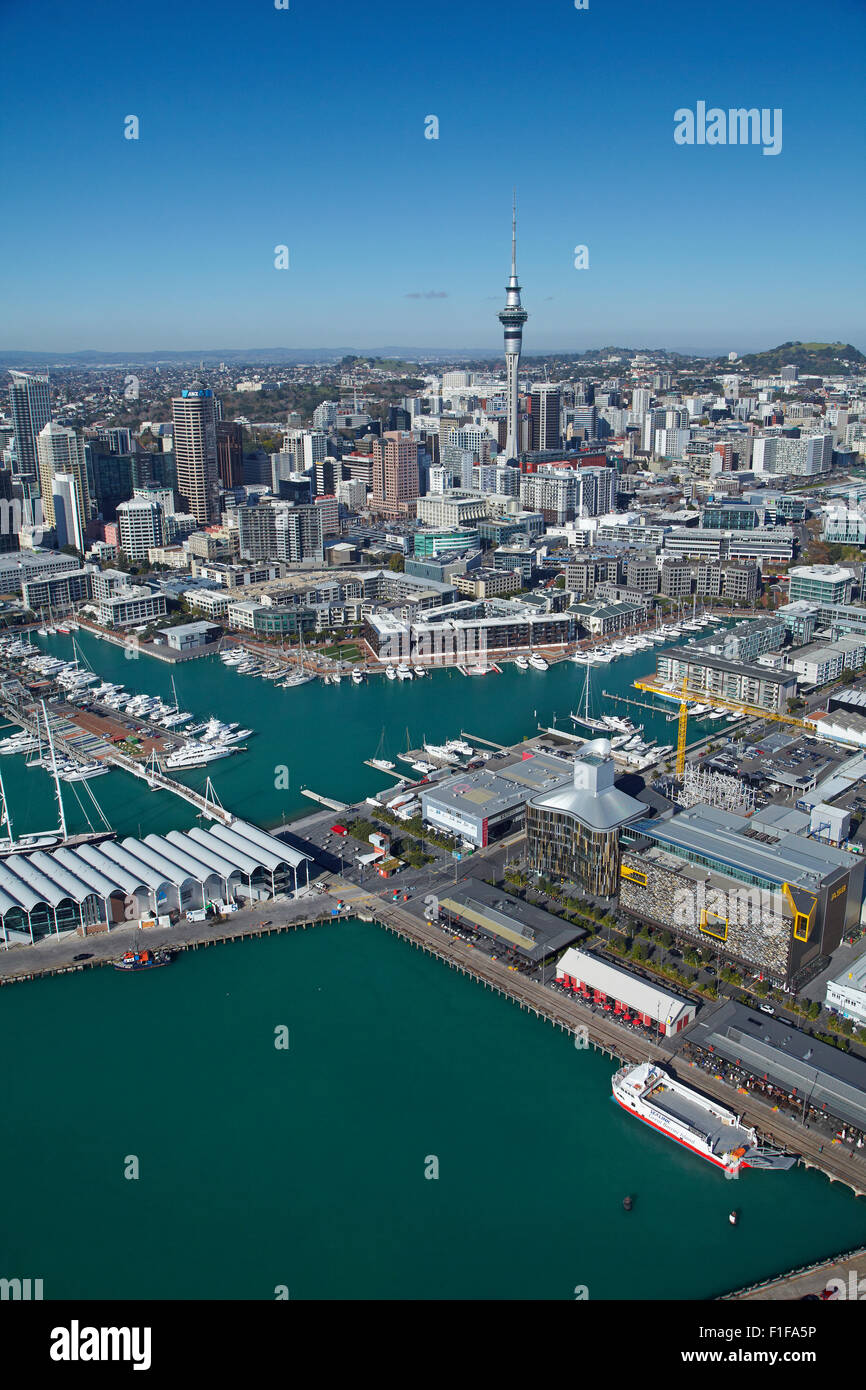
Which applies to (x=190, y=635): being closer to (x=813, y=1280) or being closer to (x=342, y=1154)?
(x=342, y=1154)

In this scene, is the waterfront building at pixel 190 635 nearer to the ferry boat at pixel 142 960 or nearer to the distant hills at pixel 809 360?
the ferry boat at pixel 142 960

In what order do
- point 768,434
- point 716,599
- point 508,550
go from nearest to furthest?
point 716,599 → point 508,550 → point 768,434

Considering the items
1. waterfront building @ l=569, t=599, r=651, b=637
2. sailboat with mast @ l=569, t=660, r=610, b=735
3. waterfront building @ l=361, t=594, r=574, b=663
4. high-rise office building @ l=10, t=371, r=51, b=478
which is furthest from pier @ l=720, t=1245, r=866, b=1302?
high-rise office building @ l=10, t=371, r=51, b=478

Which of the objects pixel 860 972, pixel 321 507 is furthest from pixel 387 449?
pixel 860 972

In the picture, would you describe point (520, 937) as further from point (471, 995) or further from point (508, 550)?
point (508, 550)

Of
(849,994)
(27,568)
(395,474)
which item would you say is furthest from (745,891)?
(395,474)

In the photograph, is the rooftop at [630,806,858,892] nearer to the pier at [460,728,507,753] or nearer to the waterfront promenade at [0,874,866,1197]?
the waterfront promenade at [0,874,866,1197]
